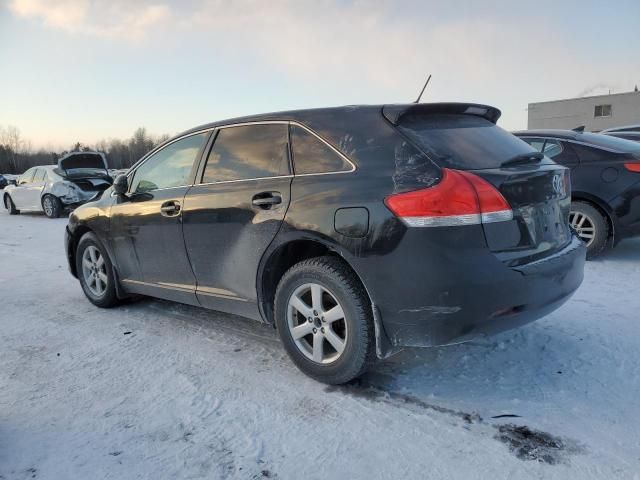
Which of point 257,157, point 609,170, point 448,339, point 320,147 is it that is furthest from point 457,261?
point 609,170

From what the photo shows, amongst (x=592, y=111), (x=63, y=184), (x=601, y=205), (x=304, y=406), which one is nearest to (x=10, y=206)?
(x=63, y=184)

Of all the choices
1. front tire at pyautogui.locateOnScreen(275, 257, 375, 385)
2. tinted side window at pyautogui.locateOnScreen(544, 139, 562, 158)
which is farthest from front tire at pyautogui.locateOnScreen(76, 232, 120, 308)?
tinted side window at pyautogui.locateOnScreen(544, 139, 562, 158)

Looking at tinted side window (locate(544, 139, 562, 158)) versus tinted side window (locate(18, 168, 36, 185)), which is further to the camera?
tinted side window (locate(18, 168, 36, 185))

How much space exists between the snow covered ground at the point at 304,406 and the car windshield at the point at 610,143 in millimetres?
2201

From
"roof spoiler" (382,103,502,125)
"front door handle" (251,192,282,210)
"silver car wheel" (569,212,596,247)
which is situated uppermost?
"roof spoiler" (382,103,502,125)

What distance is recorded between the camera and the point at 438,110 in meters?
2.97

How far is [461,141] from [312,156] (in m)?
0.86

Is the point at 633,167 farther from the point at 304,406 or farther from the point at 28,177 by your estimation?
the point at 28,177

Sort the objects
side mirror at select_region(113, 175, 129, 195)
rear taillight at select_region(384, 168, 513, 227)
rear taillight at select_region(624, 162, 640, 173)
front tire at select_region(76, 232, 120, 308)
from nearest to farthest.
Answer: rear taillight at select_region(384, 168, 513, 227) < side mirror at select_region(113, 175, 129, 195) < front tire at select_region(76, 232, 120, 308) < rear taillight at select_region(624, 162, 640, 173)

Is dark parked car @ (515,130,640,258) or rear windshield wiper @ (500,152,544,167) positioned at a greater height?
rear windshield wiper @ (500,152,544,167)

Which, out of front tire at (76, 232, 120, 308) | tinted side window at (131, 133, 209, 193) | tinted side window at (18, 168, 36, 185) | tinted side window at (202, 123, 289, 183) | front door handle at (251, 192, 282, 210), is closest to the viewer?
front door handle at (251, 192, 282, 210)

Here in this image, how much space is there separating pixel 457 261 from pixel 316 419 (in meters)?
1.08

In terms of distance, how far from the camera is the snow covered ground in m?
2.22

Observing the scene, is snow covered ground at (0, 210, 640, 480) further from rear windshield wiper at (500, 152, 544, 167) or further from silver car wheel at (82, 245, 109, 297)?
rear windshield wiper at (500, 152, 544, 167)
